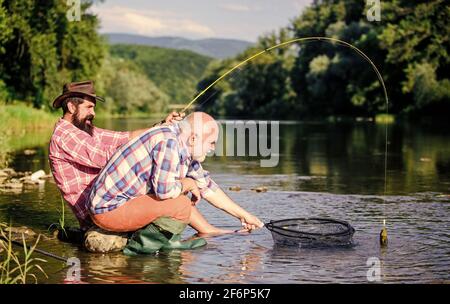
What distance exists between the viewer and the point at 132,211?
24.0ft

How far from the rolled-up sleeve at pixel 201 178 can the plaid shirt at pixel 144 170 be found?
1.55 ft

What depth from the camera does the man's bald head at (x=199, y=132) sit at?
23.6ft

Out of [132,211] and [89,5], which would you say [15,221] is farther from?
[89,5]

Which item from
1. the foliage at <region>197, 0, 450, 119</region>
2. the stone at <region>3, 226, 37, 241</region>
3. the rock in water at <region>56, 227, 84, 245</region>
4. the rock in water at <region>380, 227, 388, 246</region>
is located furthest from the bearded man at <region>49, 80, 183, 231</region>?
the foliage at <region>197, 0, 450, 119</region>

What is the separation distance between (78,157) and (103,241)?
90cm

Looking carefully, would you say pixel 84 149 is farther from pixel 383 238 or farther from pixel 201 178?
pixel 383 238

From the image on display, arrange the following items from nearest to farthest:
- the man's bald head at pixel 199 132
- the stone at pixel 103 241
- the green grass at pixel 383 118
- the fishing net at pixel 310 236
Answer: the man's bald head at pixel 199 132 → the stone at pixel 103 241 → the fishing net at pixel 310 236 → the green grass at pixel 383 118

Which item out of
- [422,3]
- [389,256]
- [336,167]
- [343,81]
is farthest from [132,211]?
[343,81]

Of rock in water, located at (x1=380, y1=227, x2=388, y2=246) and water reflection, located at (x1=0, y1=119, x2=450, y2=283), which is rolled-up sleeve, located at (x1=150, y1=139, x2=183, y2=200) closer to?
water reflection, located at (x1=0, y1=119, x2=450, y2=283)

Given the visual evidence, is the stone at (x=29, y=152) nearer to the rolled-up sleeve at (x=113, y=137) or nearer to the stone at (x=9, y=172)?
the stone at (x=9, y=172)

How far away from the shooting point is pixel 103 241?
7547 mm

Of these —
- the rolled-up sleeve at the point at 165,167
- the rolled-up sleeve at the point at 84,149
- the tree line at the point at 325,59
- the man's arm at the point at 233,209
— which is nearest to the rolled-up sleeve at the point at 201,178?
the man's arm at the point at 233,209

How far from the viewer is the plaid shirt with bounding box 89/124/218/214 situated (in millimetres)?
6992

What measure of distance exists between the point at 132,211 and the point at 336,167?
12.4 meters
